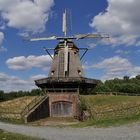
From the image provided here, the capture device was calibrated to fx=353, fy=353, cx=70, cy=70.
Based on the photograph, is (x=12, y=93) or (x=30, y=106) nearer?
(x=30, y=106)

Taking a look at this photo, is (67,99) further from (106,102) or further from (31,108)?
(31,108)

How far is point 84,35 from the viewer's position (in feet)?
163

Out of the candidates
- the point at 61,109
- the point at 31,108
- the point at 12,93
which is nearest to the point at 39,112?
the point at 31,108

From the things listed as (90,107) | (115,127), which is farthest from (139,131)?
(90,107)

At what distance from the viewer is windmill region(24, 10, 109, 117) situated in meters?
43.5

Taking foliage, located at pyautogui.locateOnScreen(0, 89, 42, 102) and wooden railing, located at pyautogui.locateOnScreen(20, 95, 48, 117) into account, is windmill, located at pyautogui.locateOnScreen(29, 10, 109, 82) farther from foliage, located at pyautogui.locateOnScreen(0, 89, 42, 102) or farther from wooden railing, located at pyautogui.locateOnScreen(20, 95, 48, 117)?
foliage, located at pyautogui.locateOnScreen(0, 89, 42, 102)

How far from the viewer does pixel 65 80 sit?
4472 cm

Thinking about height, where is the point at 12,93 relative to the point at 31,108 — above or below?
above

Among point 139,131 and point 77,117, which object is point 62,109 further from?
point 139,131

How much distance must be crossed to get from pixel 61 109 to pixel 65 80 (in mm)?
3740

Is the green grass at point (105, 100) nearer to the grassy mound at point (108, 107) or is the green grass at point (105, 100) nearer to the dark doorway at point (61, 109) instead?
the grassy mound at point (108, 107)

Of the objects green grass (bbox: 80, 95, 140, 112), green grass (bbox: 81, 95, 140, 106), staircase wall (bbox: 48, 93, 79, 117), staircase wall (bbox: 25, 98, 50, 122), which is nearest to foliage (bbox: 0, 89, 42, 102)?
staircase wall (bbox: 48, 93, 79, 117)

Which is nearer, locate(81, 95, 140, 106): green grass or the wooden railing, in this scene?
the wooden railing

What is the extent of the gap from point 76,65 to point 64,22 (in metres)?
8.04
